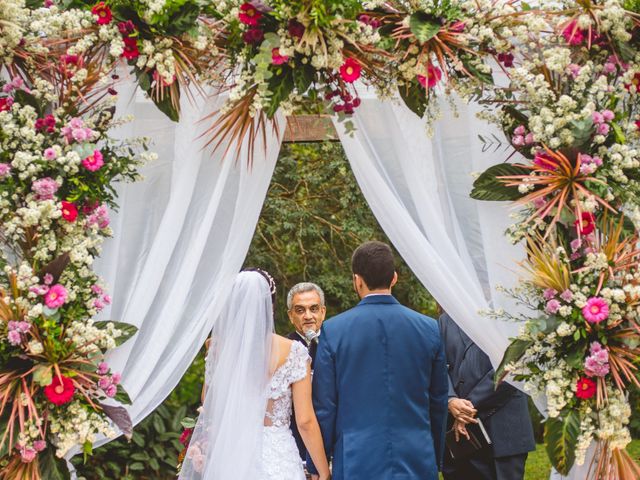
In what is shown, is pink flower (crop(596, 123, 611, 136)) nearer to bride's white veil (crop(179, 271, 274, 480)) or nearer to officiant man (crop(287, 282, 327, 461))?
bride's white veil (crop(179, 271, 274, 480))

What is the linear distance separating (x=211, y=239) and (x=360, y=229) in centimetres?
388

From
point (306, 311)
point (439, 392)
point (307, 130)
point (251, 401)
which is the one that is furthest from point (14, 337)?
point (307, 130)

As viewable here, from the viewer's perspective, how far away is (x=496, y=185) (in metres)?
4.05

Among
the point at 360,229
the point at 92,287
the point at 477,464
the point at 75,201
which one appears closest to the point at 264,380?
the point at 92,287

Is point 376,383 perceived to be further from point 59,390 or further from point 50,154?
point 50,154

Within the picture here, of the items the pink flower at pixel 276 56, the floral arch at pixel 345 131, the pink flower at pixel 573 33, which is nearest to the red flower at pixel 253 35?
the floral arch at pixel 345 131

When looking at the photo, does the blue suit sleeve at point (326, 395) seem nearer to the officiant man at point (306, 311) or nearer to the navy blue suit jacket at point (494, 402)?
the officiant man at point (306, 311)

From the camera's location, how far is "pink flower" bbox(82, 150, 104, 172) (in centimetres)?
378

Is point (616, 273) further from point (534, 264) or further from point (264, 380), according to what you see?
point (264, 380)

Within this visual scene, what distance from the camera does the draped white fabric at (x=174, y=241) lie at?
4059mm

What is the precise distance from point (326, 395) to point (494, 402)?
4.54 ft

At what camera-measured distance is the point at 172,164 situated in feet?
13.7

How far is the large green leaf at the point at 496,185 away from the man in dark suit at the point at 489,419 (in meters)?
1.44

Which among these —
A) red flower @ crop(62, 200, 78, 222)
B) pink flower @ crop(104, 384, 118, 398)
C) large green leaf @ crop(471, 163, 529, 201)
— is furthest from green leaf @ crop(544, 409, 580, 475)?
red flower @ crop(62, 200, 78, 222)
